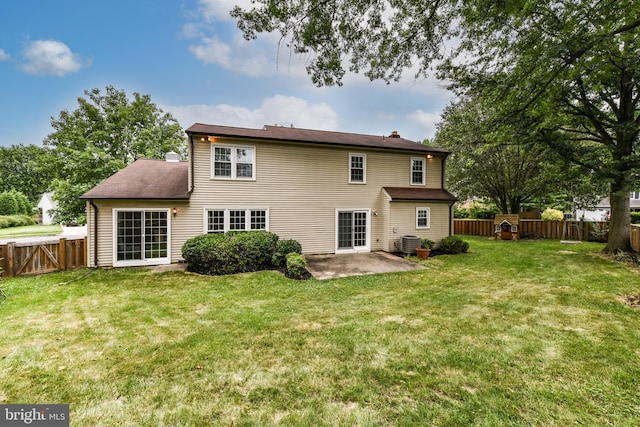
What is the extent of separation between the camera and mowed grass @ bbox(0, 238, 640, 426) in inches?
101

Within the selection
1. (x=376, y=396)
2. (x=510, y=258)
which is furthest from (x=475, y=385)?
(x=510, y=258)

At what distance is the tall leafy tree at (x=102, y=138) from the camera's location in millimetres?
15148

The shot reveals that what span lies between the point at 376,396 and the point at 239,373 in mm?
1681

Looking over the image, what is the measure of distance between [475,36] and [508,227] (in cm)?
1326

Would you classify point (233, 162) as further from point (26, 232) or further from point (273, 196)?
point (26, 232)

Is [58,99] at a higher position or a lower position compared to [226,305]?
higher

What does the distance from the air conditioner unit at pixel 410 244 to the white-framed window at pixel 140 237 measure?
9.67m

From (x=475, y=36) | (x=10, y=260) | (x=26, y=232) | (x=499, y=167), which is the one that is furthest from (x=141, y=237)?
(x=26, y=232)

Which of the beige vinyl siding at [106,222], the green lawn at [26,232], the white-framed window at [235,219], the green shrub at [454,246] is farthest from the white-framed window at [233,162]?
the green lawn at [26,232]

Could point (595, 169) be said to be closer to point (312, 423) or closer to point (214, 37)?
point (312, 423)

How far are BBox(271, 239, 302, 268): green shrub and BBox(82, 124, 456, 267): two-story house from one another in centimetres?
151

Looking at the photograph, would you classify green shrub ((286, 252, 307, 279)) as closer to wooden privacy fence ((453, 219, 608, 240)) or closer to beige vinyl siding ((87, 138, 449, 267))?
beige vinyl siding ((87, 138, 449, 267))

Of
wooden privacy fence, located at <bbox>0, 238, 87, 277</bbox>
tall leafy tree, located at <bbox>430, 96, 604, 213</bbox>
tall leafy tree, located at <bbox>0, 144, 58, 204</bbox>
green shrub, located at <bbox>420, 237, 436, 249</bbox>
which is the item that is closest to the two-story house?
wooden privacy fence, located at <bbox>0, 238, 87, 277</bbox>

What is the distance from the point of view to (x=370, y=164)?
39.8 feet
